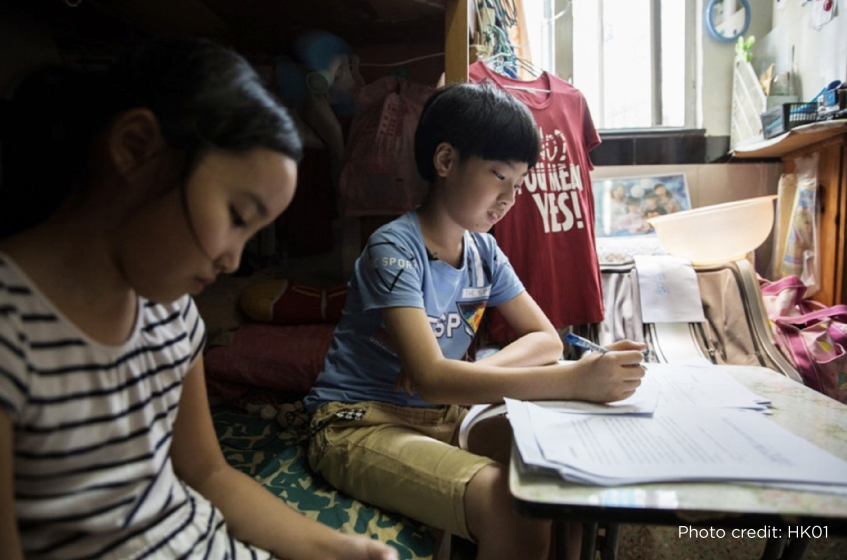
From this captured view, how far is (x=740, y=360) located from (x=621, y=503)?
56.5 inches

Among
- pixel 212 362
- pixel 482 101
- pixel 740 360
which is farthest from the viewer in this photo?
pixel 740 360

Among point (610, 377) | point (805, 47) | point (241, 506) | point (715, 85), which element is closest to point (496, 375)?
point (610, 377)

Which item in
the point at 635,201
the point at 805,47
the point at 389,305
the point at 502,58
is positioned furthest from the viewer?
the point at 635,201

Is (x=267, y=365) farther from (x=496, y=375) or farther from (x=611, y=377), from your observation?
(x=611, y=377)

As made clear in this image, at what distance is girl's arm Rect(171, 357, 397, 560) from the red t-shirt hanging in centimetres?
102

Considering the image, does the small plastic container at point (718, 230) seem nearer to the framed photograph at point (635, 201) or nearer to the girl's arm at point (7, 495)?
the framed photograph at point (635, 201)

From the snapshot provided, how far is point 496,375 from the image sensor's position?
81 centimetres

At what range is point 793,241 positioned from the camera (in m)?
1.93

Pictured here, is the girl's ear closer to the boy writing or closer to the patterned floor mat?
the boy writing

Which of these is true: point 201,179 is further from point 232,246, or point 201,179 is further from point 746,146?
point 746,146

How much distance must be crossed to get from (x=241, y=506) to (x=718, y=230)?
1787 millimetres

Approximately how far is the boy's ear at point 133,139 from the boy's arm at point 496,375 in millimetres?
517

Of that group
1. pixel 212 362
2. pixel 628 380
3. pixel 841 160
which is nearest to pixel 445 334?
pixel 628 380

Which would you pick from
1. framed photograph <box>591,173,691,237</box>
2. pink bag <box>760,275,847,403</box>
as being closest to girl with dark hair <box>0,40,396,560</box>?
pink bag <box>760,275,847,403</box>
